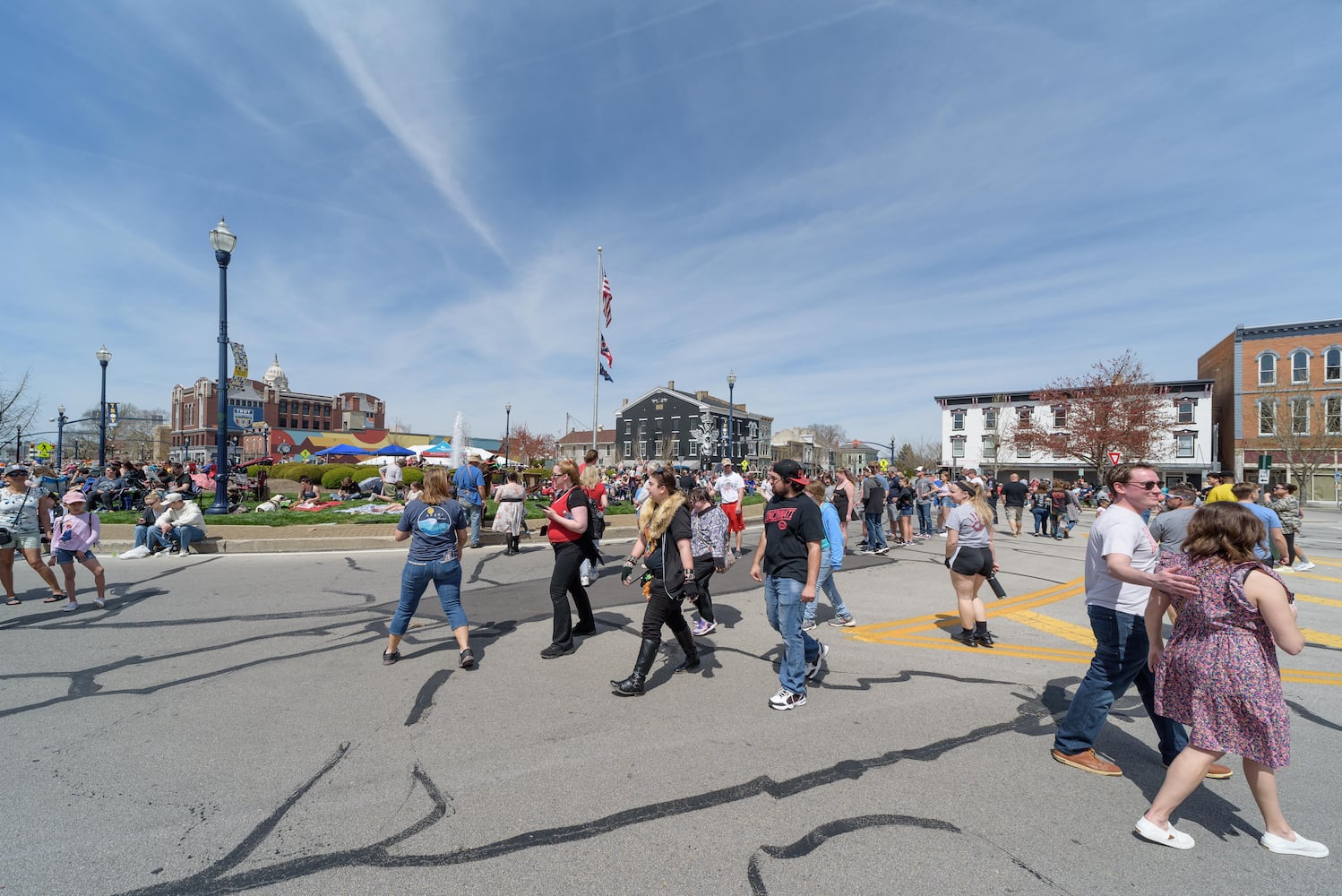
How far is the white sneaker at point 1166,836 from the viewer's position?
9.34ft

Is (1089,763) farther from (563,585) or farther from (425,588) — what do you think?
(425,588)

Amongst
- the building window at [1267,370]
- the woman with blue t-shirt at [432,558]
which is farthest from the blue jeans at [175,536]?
the building window at [1267,370]

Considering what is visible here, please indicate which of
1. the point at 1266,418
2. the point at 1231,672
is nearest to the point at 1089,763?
the point at 1231,672

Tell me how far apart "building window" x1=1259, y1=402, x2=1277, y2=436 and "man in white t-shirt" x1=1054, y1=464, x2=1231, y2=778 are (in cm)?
5153

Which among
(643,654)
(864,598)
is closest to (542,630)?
(643,654)

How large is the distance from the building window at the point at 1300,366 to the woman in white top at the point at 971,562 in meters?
52.1

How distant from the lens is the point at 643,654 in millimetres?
4797

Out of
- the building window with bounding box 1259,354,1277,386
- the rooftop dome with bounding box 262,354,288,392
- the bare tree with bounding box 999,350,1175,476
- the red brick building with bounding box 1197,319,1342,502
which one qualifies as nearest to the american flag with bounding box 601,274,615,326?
the bare tree with bounding box 999,350,1175,476

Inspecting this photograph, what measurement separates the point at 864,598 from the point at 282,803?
22.6 feet

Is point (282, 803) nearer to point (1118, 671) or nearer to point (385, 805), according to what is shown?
point (385, 805)

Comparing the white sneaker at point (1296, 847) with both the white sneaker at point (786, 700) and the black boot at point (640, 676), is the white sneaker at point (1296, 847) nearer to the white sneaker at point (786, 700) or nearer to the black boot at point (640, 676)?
the white sneaker at point (786, 700)

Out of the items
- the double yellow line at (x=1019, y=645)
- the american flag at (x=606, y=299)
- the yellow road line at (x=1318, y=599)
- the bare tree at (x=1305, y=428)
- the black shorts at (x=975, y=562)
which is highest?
the american flag at (x=606, y=299)

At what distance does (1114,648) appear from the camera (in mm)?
3656

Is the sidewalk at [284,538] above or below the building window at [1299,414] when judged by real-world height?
below
